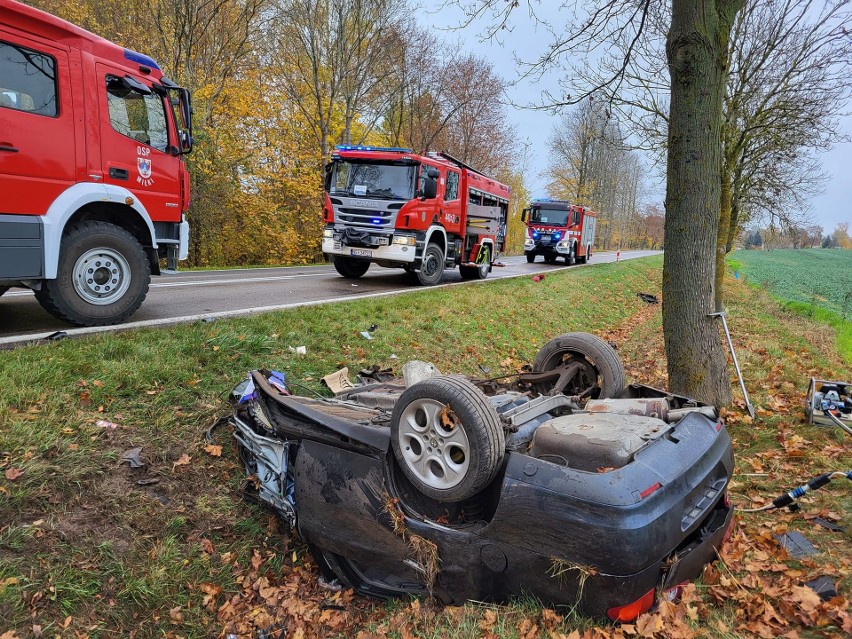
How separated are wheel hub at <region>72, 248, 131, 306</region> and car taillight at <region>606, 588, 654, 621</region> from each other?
222 inches

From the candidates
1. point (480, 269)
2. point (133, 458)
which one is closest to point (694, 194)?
point (133, 458)

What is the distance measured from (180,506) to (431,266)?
31.8ft

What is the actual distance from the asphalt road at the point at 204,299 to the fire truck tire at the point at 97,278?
0.20 metres

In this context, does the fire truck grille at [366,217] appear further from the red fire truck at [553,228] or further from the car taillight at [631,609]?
the red fire truck at [553,228]

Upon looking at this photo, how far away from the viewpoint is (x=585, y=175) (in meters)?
47.8

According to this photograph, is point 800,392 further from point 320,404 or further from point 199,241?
point 199,241

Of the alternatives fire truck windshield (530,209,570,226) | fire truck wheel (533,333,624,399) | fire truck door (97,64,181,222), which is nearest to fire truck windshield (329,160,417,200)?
fire truck door (97,64,181,222)

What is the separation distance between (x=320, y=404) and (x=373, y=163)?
29.5 ft

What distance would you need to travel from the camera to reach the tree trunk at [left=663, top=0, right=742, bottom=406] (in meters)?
4.82

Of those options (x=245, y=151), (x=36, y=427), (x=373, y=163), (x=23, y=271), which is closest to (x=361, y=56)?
(x=245, y=151)

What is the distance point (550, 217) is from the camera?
26188 mm

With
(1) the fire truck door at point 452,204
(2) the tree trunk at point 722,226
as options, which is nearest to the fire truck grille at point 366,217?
(1) the fire truck door at point 452,204

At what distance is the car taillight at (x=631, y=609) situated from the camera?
6.98ft

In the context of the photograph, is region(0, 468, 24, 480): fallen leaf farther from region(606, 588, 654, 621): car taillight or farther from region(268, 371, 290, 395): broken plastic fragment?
region(606, 588, 654, 621): car taillight
